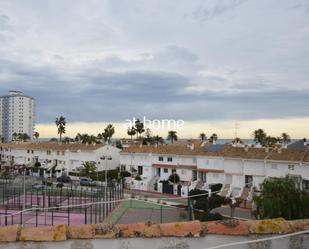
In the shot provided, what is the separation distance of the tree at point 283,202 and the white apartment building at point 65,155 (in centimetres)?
5259

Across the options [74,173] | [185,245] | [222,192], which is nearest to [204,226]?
[185,245]

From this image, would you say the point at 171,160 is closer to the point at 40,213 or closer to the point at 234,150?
the point at 234,150

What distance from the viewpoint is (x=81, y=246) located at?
17.6 ft

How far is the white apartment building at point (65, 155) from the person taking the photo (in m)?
85.9

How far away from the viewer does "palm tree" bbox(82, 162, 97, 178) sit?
8050 cm

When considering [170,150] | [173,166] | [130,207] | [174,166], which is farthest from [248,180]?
[130,207]

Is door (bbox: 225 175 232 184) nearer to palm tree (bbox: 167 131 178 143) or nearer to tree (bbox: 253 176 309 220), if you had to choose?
tree (bbox: 253 176 309 220)

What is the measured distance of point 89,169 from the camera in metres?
80.6

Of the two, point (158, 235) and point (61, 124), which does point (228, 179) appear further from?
point (61, 124)

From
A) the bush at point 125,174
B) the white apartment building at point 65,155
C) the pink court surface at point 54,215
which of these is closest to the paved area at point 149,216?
the pink court surface at point 54,215

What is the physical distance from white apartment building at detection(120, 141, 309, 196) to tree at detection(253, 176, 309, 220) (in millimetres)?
17239

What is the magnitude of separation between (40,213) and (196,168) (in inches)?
1140

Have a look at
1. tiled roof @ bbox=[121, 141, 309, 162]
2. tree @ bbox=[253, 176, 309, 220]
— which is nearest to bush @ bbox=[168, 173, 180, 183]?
tiled roof @ bbox=[121, 141, 309, 162]

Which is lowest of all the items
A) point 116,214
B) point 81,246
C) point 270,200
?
point 116,214
